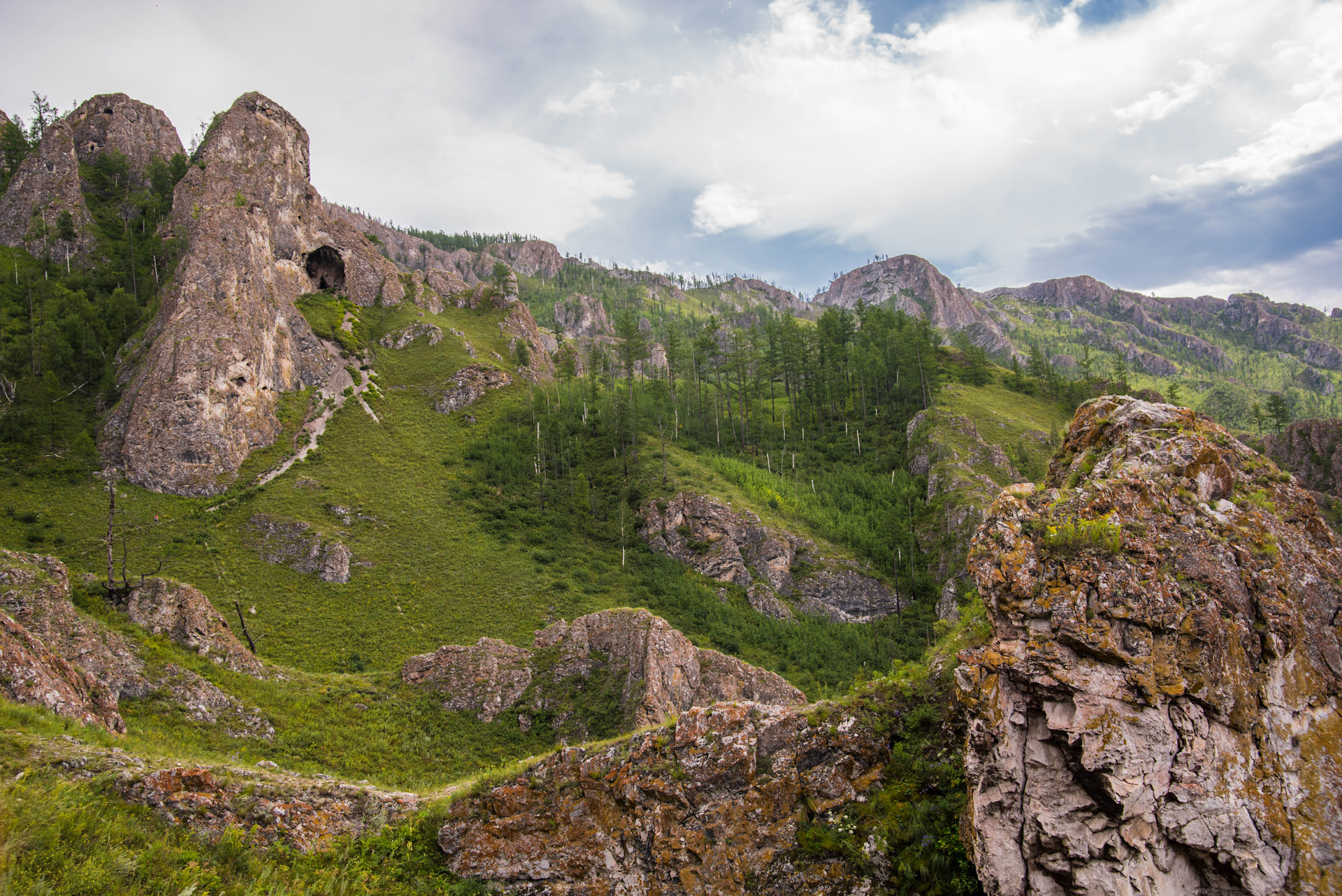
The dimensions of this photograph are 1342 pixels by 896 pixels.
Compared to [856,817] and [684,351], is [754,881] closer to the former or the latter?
[856,817]

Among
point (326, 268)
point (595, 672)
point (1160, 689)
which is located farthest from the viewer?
point (326, 268)

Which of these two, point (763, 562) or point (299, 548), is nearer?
point (299, 548)

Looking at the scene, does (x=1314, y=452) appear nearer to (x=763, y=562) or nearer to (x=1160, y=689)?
(x=763, y=562)

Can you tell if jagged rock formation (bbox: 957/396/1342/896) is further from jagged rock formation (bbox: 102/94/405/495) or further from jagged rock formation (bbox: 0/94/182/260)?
jagged rock formation (bbox: 0/94/182/260)

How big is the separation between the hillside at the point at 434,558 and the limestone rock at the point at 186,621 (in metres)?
0.13

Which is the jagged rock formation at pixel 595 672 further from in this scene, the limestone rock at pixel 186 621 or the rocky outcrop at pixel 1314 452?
the rocky outcrop at pixel 1314 452

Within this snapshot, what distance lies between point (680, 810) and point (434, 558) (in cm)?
4428

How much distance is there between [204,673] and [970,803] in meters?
27.4

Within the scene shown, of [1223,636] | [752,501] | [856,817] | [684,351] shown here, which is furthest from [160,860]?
[684,351]

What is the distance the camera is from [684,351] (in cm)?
9069

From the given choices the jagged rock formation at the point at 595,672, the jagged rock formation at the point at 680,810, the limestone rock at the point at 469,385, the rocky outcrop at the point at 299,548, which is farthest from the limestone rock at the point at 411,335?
the jagged rock formation at the point at 680,810

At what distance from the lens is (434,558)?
48.2m

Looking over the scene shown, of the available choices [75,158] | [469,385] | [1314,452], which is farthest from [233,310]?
[1314,452]

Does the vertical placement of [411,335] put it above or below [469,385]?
above
